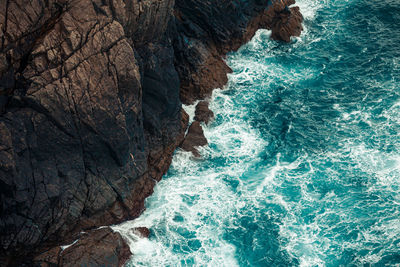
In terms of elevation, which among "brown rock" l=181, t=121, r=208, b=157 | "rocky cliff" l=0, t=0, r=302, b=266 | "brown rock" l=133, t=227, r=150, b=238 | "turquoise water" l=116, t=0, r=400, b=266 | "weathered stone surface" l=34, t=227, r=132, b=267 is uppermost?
"rocky cliff" l=0, t=0, r=302, b=266

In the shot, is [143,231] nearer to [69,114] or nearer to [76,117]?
[76,117]

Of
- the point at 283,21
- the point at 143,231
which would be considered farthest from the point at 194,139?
the point at 283,21

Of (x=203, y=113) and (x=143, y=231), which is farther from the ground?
(x=203, y=113)

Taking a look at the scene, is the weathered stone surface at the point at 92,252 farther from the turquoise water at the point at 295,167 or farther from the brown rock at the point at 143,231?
the brown rock at the point at 143,231

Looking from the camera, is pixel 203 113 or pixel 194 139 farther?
pixel 203 113

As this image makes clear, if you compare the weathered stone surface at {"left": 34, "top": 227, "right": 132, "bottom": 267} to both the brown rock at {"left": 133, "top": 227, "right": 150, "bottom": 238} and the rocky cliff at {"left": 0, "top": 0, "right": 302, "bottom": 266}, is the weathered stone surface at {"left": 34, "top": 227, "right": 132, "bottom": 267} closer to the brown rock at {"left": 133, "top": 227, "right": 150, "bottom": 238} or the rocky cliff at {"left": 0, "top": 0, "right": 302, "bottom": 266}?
the rocky cliff at {"left": 0, "top": 0, "right": 302, "bottom": 266}

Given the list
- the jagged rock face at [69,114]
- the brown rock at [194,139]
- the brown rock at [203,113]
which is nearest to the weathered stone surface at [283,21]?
the brown rock at [203,113]

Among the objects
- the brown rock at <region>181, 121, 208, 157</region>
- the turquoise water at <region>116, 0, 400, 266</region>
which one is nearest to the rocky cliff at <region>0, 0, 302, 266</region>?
the brown rock at <region>181, 121, 208, 157</region>
